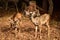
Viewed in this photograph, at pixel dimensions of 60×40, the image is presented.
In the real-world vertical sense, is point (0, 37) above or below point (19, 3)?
below

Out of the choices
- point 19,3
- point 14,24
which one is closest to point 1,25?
point 14,24

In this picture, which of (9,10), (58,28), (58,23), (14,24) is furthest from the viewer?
(9,10)

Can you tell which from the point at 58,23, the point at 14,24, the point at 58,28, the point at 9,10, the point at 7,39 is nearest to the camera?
the point at 7,39

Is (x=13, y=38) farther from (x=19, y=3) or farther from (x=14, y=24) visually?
(x=19, y=3)

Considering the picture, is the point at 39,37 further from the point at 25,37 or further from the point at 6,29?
the point at 6,29

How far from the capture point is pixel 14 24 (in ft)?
16.4

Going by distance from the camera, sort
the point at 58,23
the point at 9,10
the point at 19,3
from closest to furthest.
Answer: the point at 58,23 → the point at 9,10 → the point at 19,3

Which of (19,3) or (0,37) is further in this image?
(19,3)

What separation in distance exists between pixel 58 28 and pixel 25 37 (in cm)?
111

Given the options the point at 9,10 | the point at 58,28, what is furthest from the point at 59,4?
the point at 58,28

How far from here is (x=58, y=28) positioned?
537 cm

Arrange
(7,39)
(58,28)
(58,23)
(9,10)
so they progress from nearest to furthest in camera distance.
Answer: (7,39), (58,28), (58,23), (9,10)

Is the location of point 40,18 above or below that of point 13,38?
above

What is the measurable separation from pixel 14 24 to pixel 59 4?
3.52 m
